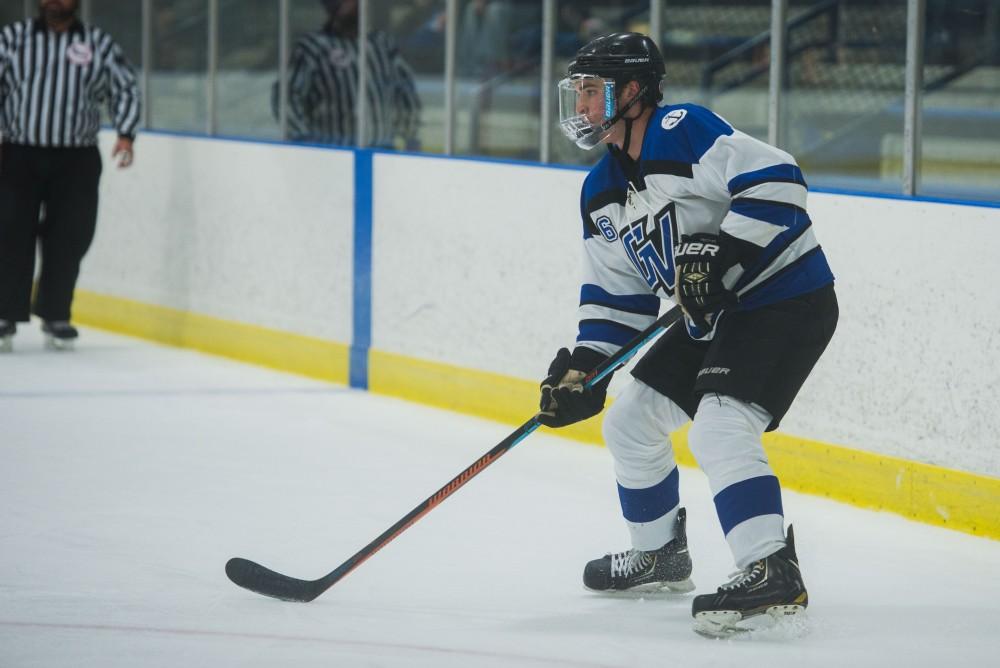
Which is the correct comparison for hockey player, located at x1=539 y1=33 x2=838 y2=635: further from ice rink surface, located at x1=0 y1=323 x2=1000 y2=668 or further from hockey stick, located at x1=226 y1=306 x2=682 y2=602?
ice rink surface, located at x1=0 y1=323 x2=1000 y2=668

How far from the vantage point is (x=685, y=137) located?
2.72 m

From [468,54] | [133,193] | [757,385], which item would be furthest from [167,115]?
[757,385]

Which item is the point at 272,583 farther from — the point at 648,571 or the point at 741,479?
the point at 741,479

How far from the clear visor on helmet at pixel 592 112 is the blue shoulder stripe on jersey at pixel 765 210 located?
26 centimetres

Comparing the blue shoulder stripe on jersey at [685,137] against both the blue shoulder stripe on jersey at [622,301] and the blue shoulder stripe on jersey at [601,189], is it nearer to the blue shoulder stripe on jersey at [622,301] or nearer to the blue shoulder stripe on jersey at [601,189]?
the blue shoulder stripe on jersey at [601,189]

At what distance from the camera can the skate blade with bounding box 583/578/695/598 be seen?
301 cm

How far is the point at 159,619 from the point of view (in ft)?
9.18

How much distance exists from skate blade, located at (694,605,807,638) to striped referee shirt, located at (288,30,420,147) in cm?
301

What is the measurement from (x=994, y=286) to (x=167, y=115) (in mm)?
3971

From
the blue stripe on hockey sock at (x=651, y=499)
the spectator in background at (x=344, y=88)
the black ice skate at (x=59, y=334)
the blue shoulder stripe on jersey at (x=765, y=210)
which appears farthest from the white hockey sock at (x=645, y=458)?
the black ice skate at (x=59, y=334)

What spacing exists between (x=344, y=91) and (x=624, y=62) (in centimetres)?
299

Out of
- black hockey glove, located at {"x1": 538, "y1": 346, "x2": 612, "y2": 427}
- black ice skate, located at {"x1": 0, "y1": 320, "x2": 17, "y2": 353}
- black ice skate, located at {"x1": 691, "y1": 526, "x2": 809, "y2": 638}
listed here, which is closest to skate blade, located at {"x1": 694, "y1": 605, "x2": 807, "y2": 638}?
black ice skate, located at {"x1": 691, "y1": 526, "x2": 809, "y2": 638}

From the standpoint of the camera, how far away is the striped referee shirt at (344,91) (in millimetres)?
5496

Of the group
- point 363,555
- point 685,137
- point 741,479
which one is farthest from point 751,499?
→ point 363,555
